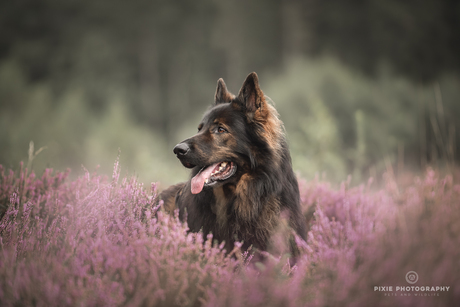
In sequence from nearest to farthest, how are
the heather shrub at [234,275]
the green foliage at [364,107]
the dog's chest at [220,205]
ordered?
the heather shrub at [234,275] → the dog's chest at [220,205] → the green foliage at [364,107]

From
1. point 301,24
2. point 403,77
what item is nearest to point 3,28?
point 301,24

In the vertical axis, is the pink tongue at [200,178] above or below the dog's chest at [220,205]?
above

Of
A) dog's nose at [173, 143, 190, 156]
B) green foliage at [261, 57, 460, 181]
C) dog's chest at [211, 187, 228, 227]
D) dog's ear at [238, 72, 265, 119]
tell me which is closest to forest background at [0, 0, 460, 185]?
green foliage at [261, 57, 460, 181]

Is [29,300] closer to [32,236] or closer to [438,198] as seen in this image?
[32,236]

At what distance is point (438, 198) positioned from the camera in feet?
8.33

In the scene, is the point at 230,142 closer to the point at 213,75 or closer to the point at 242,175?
the point at 242,175

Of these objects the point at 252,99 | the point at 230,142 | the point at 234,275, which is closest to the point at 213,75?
the point at 252,99

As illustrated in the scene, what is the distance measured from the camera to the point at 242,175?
329 cm

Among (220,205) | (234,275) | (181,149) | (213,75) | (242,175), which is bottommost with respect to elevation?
(234,275)

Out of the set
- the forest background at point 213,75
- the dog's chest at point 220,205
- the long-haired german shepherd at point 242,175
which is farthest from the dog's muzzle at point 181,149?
the forest background at point 213,75

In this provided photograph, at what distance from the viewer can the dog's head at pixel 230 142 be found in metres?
3.19

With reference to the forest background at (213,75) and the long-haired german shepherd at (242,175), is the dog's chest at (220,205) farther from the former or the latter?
the forest background at (213,75)

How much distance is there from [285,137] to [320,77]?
9.88 meters

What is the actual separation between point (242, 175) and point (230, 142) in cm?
39
